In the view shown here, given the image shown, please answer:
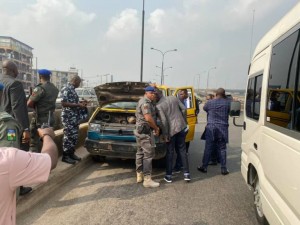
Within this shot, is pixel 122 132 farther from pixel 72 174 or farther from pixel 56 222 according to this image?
pixel 56 222

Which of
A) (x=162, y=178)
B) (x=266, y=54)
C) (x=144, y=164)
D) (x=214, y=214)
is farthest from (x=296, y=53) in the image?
(x=162, y=178)

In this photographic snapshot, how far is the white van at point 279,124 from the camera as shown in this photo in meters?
2.55

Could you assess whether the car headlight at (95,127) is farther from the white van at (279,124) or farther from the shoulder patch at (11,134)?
the shoulder patch at (11,134)

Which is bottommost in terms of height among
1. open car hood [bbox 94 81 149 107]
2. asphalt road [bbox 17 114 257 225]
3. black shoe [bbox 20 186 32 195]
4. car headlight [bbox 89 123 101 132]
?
asphalt road [bbox 17 114 257 225]

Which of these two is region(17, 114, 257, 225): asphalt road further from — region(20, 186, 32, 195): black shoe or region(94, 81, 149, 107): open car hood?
region(94, 81, 149, 107): open car hood

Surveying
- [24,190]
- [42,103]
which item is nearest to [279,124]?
[24,190]

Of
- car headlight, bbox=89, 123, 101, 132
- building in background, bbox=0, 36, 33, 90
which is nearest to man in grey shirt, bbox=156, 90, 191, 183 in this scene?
car headlight, bbox=89, 123, 101, 132

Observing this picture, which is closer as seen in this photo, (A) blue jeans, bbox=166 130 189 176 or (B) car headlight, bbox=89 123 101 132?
(A) blue jeans, bbox=166 130 189 176

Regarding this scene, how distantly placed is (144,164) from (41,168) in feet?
13.8

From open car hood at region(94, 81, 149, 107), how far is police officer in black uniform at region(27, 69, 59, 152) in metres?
1.83

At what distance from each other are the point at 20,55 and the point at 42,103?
298ft

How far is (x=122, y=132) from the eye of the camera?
6.66m

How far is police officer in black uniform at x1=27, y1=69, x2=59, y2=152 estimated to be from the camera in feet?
17.9

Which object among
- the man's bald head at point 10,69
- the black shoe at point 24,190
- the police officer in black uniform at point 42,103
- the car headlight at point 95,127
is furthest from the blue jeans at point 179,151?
the man's bald head at point 10,69
